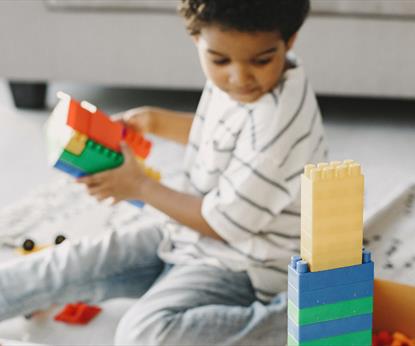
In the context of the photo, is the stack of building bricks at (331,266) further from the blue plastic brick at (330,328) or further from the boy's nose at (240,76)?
the boy's nose at (240,76)

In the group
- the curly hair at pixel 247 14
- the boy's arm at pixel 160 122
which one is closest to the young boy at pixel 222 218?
the curly hair at pixel 247 14

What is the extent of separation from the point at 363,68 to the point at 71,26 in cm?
71

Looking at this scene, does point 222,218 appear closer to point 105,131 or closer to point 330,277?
point 105,131

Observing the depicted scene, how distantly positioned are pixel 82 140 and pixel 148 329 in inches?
9.6

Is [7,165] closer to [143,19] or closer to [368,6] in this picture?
[143,19]

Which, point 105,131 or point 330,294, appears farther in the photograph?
point 105,131

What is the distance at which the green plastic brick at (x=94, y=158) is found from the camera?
38.4 inches

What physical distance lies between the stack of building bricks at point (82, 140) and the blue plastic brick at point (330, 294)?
16.8 inches

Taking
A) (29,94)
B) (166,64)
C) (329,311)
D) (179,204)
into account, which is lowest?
(29,94)

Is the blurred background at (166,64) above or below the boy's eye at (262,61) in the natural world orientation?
below

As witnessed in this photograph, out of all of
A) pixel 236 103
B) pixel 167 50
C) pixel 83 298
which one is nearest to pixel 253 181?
pixel 236 103

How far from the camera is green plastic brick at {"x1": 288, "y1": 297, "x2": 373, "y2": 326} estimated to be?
621 mm

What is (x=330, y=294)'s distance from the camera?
622 mm

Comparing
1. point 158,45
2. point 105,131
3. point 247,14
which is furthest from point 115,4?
point 247,14
